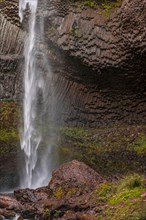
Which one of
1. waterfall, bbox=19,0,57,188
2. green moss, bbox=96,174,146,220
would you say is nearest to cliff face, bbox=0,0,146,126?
waterfall, bbox=19,0,57,188

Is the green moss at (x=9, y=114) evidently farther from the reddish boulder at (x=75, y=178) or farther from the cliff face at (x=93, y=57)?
the reddish boulder at (x=75, y=178)

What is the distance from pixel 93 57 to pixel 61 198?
889 centimetres

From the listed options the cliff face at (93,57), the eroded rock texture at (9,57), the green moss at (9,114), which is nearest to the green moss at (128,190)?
the cliff face at (93,57)

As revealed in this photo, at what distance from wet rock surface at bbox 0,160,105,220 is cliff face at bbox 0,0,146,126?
7.20m

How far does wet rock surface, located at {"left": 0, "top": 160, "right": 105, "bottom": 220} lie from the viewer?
10.3 metres

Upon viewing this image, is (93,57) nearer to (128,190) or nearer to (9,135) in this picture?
(9,135)

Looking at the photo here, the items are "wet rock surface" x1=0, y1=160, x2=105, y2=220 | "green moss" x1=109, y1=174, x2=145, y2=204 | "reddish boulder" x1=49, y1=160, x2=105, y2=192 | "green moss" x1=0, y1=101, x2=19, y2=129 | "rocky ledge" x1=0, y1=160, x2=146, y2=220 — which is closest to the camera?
"rocky ledge" x1=0, y1=160, x2=146, y2=220

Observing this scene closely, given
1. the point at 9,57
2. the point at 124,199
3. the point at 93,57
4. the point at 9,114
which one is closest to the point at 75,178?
the point at 124,199

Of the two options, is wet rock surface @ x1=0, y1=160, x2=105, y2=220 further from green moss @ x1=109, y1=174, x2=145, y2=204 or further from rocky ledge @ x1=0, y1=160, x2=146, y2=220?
green moss @ x1=109, y1=174, x2=145, y2=204

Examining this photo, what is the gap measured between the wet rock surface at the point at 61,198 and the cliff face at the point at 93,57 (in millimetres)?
7205

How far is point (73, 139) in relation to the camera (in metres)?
18.7

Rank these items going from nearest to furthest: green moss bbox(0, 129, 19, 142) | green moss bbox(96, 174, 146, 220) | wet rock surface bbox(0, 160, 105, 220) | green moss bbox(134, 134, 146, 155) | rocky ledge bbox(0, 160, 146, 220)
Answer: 1. green moss bbox(96, 174, 146, 220)
2. rocky ledge bbox(0, 160, 146, 220)
3. wet rock surface bbox(0, 160, 105, 220)
4. green moss bbox(134, 134, 146, 155)
5. green moss bbox(0, 129, 19, 142)

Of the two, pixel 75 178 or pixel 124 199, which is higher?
pixel 124 199

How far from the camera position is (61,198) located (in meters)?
11.5
